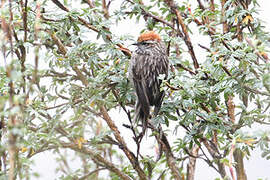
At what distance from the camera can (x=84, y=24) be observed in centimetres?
298

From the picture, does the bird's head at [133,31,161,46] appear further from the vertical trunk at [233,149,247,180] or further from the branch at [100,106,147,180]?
the vertical trunk at [233,149,247,180]

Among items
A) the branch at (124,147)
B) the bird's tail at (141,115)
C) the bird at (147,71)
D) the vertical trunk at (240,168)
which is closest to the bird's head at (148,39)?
the bird at (147,71)

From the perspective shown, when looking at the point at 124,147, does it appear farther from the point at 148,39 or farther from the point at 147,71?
the point at 148,39

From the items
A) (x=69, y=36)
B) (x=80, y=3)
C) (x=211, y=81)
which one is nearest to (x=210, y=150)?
(x=211, y=81)

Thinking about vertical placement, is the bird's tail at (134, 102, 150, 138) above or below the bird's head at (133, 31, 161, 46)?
below

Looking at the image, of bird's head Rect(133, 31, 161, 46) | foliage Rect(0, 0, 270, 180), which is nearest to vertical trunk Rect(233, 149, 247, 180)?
foliage Rect(0, 0, 270, 180)

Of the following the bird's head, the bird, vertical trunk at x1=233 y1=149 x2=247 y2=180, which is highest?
the bird's head

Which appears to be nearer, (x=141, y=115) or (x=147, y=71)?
(x=141, y=115)

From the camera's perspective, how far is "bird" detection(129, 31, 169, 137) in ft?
10.5

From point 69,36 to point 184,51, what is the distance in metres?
1.22

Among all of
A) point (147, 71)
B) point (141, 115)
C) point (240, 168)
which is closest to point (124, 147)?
point (141, 115)

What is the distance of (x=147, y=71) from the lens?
3523 mm

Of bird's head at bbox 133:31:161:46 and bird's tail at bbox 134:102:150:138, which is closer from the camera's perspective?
bird's tail at bbox 134:102:150:138

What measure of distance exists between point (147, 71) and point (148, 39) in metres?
0.29
